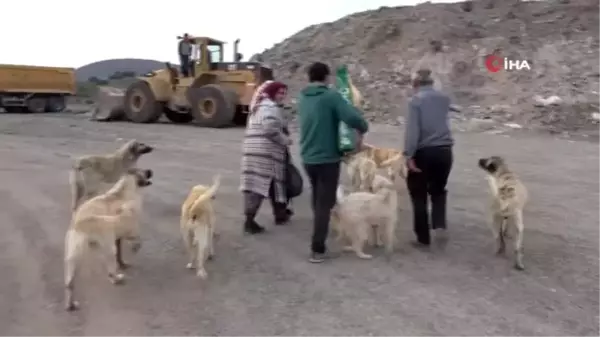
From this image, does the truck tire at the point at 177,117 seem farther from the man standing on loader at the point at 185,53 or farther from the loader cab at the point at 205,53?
the loader cab at the point at 205,53

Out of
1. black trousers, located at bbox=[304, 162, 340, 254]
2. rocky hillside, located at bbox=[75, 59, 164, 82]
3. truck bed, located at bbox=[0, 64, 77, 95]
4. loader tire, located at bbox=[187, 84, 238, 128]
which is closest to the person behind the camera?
black trousers, located at bbox=[304, 162, 340, 254]

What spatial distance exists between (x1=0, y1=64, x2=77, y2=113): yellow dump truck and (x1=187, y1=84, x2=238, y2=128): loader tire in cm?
1113

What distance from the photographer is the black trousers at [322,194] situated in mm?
6867

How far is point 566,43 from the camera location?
28031mm

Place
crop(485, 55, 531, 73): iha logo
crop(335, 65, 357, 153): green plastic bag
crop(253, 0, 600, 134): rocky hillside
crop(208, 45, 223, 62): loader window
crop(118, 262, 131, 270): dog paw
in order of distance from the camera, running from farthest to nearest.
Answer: crop(485, 55, 531, 73): iha logo < crop(253, 0, 600, 134): rocky hillside < crop(208, 45, 223, 62): loader window < crop(335, 65, 357, 153): green plastic bag < crop(118, 262, 131, 270): dog paw

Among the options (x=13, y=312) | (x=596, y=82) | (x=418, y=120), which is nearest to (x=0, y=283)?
(x=13, y=312)

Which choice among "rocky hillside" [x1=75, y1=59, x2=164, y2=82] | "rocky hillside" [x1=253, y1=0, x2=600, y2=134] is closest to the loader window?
"rocky hillside" [x1=253, y1=0, x2=600, y2=134]

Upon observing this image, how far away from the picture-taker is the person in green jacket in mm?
6773

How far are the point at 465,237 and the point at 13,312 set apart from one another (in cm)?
451

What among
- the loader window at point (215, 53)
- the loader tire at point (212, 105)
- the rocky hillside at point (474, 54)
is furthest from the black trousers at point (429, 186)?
the loader window at point (215, 53)

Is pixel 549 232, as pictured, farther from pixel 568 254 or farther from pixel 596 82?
pixel 596 82

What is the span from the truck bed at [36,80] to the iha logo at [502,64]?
17.4 m

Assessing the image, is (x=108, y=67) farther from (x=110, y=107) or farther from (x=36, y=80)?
(x=110, y=107)

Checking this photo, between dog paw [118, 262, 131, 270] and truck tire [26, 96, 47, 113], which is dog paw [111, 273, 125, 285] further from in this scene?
truck tire [26, 96, 47, 113]
